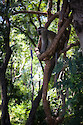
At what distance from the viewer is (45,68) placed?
3670mm

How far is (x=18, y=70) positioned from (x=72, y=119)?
17.9 ft

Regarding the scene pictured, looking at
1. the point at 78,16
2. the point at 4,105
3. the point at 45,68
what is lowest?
the point at 4,105

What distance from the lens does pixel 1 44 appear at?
17.0ft

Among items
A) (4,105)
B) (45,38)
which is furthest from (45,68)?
(4,105)

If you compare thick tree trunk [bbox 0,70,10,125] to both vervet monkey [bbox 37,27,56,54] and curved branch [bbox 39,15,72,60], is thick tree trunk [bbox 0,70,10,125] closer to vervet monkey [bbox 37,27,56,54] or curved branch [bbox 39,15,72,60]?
vervet monkey [bbox 37,27,56,54]

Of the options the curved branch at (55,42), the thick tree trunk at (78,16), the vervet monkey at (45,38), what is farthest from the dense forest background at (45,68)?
the thick tree trunk at (78,16)

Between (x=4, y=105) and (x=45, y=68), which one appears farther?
(x=4, y=105)

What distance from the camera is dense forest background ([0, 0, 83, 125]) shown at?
2.94m

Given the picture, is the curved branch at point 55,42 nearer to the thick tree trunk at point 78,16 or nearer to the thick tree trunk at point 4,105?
the thick tree trunk at point 78,16

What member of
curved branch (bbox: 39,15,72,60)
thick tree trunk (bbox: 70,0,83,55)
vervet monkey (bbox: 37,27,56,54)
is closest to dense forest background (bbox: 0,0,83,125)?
curved branch (bbox: 39,15,72,60)

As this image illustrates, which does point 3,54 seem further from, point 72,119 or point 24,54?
point 72,119

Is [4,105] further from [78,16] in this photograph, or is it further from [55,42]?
[78,16]

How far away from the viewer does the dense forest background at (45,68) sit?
294 centimetres

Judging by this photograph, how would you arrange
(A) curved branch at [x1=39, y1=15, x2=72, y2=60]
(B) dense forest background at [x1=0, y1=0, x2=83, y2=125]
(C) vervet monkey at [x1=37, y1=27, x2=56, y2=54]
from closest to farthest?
(B) dense forest background at [x1=0, y1=0, x2=83, y2=125] < (A) curved branch at [x1=39, y1=15, x2=72, y2=60] < (C) vervet monkey at [x1=37, y1=27, x2=56, y2=54]
